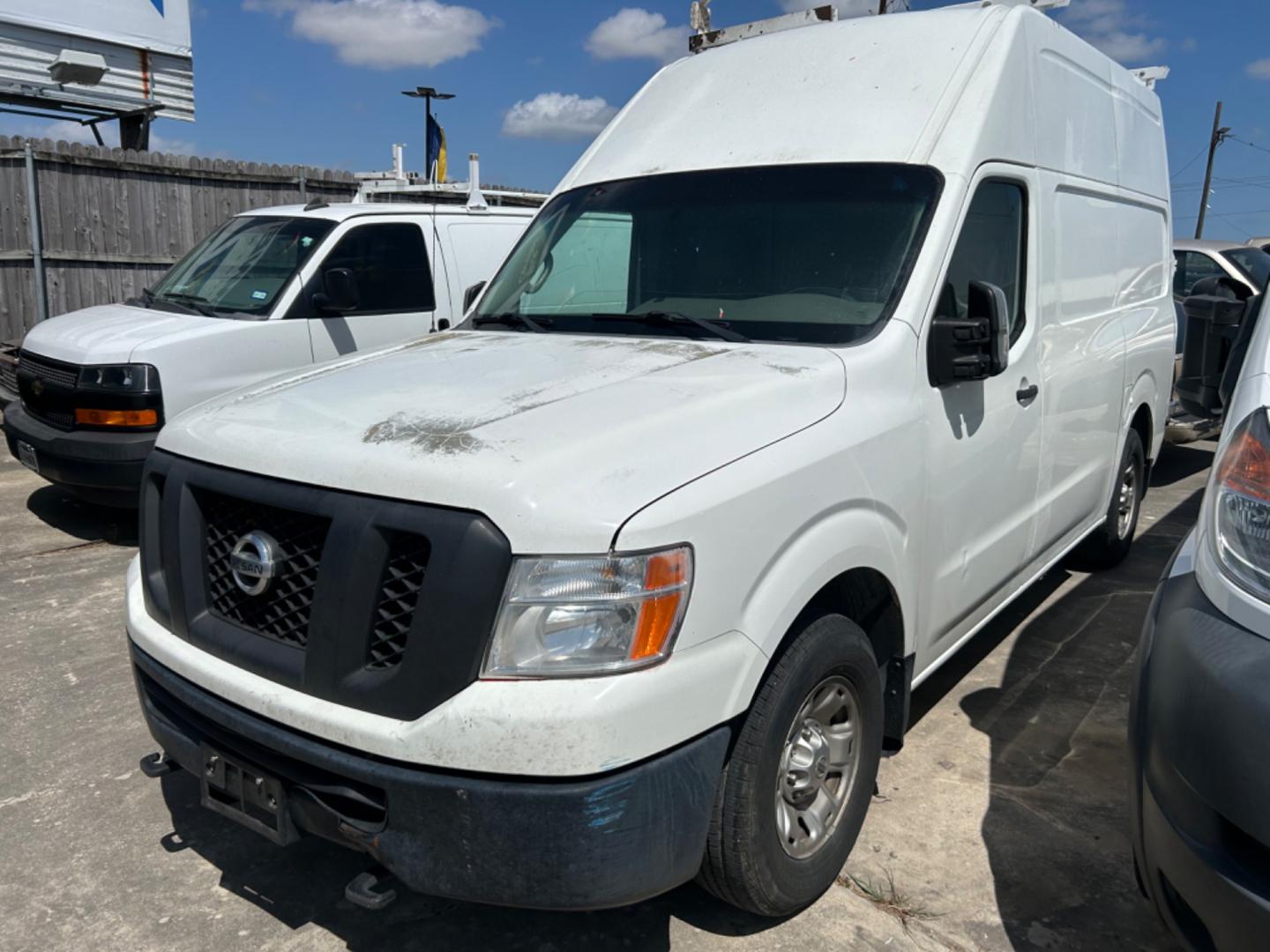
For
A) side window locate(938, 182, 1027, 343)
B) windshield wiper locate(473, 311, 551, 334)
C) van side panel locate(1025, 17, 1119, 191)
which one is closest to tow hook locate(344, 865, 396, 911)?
windshield wiper locate(473, 311, 551, 334)

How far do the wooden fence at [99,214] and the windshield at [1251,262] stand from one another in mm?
10246

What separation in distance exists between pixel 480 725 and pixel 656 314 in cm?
175

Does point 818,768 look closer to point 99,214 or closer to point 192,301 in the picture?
point 192,301

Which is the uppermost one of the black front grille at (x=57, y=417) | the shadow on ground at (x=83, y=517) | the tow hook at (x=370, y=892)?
the black front grille at (x=57, y=417)

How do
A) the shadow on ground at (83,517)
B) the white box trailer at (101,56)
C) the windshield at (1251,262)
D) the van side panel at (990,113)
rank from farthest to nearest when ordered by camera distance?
the white box trailer at (101,56) < the windshield at (1251,262) < the shadow on ground at (83,517) < the van side panel at (990,113)

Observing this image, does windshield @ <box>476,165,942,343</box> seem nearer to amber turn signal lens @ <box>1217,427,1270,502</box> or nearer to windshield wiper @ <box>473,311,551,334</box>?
windshield wiper @ <box>473,311,551,334</box>

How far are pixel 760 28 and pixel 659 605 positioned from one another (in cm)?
325

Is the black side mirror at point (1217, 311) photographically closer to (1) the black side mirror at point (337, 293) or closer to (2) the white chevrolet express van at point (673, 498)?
(2) the white chevrolet express van at point (673, 498)

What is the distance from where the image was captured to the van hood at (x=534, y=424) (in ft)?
7.21

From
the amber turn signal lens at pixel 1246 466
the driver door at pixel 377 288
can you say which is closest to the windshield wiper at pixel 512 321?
the amber turn signal lens at pixel 1246 466

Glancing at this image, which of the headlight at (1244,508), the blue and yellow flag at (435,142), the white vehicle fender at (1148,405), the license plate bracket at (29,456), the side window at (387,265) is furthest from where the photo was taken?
the blue and yellow flag at (435,142)

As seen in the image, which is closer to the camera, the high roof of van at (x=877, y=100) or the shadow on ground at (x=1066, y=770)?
the shadow on ground at (x=1066, y=770)

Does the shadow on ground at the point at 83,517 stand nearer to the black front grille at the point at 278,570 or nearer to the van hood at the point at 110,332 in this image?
the van hood at the point at 110,332

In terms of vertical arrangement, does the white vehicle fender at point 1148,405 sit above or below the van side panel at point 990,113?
below
